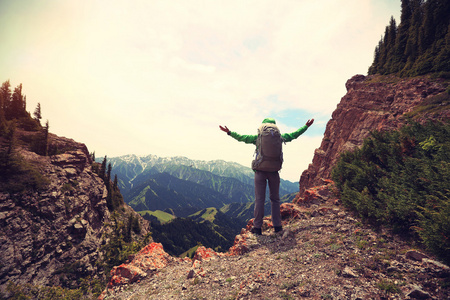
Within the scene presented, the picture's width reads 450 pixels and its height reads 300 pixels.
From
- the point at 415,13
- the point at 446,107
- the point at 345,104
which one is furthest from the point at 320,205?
the point at 415,13

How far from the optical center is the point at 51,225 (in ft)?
120

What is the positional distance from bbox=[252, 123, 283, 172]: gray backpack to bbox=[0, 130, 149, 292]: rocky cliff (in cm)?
4231

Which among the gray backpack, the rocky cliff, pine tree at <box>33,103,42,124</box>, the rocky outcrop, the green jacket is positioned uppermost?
pine tree at <box>33,103,42,124</box>

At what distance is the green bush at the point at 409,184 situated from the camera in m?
5.13

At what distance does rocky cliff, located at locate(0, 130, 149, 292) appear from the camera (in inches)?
1127

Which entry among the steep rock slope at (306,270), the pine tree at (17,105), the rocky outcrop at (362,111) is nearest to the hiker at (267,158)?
the steep rock slope at (306,270)

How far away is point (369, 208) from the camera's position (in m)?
7.48

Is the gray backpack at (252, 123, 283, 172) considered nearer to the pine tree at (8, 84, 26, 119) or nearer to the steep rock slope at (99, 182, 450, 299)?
the steep rock slope at (99, 182, 450, 299)

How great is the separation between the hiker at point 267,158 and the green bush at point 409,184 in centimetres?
395

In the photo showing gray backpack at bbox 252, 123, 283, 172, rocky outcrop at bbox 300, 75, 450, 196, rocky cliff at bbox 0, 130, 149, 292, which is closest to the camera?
gray backpack at bbox 252, 123, 283, 172

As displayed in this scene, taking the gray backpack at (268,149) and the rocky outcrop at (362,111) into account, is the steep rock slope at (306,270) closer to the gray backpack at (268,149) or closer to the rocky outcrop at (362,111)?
the gray backpack at (268,149)

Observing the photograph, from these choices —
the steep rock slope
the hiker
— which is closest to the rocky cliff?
the steep rock slope

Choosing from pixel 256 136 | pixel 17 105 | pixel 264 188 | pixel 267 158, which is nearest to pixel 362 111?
pixel 256 136

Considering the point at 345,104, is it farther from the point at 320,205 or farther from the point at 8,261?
the point at 8,261
